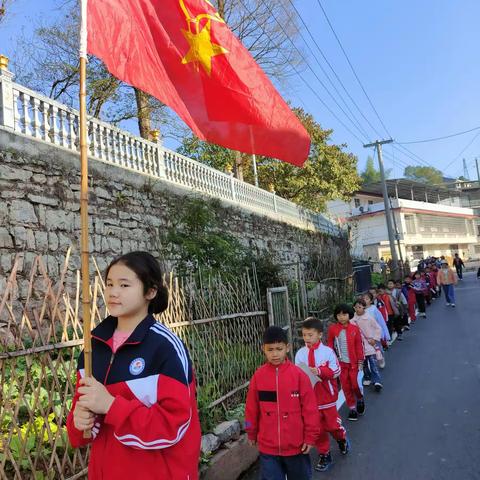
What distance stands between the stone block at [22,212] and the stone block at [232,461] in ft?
13.1

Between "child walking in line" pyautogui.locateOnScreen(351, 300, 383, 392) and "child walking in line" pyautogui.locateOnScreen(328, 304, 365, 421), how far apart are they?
1.06 m

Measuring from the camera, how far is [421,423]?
5.27 metres

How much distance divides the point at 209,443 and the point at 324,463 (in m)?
1.10

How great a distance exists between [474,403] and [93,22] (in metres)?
5.82

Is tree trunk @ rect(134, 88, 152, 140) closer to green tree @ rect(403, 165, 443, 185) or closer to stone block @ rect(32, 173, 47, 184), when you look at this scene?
stone block @ rect(32, 173, 47, 184)

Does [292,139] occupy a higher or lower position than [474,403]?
higher

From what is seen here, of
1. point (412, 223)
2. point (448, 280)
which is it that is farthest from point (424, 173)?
point (448, 280)

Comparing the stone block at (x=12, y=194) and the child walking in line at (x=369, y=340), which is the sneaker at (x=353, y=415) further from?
the stone block at (x=12, y=194)

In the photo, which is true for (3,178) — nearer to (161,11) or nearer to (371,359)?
(161,11)

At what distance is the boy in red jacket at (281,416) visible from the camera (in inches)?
137

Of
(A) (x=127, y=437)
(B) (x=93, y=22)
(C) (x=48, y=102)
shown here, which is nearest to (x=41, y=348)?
(A) (x=127, y=437)

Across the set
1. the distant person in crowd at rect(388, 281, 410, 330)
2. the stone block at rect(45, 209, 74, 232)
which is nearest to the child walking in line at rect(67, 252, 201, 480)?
the stone block at rect(45, 209, 74, 232)

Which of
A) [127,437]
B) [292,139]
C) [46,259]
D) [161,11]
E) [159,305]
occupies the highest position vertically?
[161,11]

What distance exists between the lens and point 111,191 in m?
8.03
